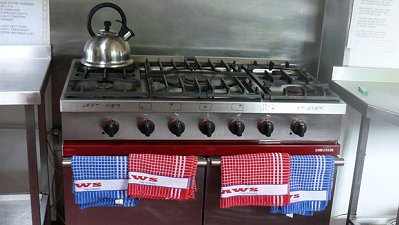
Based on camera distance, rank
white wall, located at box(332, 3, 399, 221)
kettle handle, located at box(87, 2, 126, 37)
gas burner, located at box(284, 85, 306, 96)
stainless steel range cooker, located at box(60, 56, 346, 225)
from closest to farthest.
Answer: stainless steel range cooker, located at box(60, 56, 346, 225), gas burner, located at box(284, 85, 306, 96), kettle handle, located at box(87, 2, 126, 37), white wall, located at box(332, 3, 399, 221)

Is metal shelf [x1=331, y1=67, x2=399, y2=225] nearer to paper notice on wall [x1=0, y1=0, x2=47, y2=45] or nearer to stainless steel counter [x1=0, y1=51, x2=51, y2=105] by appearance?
stainless steel counter [x1=0, y1=51, x2=51, y2=105]

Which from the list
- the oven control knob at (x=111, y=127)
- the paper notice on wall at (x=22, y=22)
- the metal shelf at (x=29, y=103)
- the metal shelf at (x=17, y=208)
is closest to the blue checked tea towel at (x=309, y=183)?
the oven control knob at (x=111, y=127)

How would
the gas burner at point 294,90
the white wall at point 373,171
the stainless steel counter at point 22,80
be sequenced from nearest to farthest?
the stainless steel counter at point 22,80 < the gas burner at point 294,90 < the white wall at point 373,171

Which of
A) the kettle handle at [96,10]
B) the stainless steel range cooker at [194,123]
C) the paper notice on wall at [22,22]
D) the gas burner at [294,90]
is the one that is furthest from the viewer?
the paper notice on wall at [22,22]

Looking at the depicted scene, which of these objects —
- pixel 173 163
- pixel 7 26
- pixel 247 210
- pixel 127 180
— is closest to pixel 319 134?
pixel 247 210

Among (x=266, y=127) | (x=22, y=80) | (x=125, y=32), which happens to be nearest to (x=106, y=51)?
(x=125, y=32)

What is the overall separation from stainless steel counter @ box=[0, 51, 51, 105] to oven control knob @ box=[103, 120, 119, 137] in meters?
0.21

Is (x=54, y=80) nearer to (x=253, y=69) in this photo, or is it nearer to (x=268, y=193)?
(x=253, y=69)

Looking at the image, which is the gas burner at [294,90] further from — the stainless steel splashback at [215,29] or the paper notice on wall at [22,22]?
the paper notice on wall at [22,22]

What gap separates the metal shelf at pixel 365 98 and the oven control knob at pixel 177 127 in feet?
2.04

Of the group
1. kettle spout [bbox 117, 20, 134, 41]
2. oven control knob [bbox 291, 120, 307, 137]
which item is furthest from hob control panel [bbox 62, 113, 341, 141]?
kettle spout [bbox 117, 20, 134, 41]

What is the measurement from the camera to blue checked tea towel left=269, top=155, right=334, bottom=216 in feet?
5.58

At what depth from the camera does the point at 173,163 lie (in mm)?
1625

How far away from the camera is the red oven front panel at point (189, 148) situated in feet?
5.39
